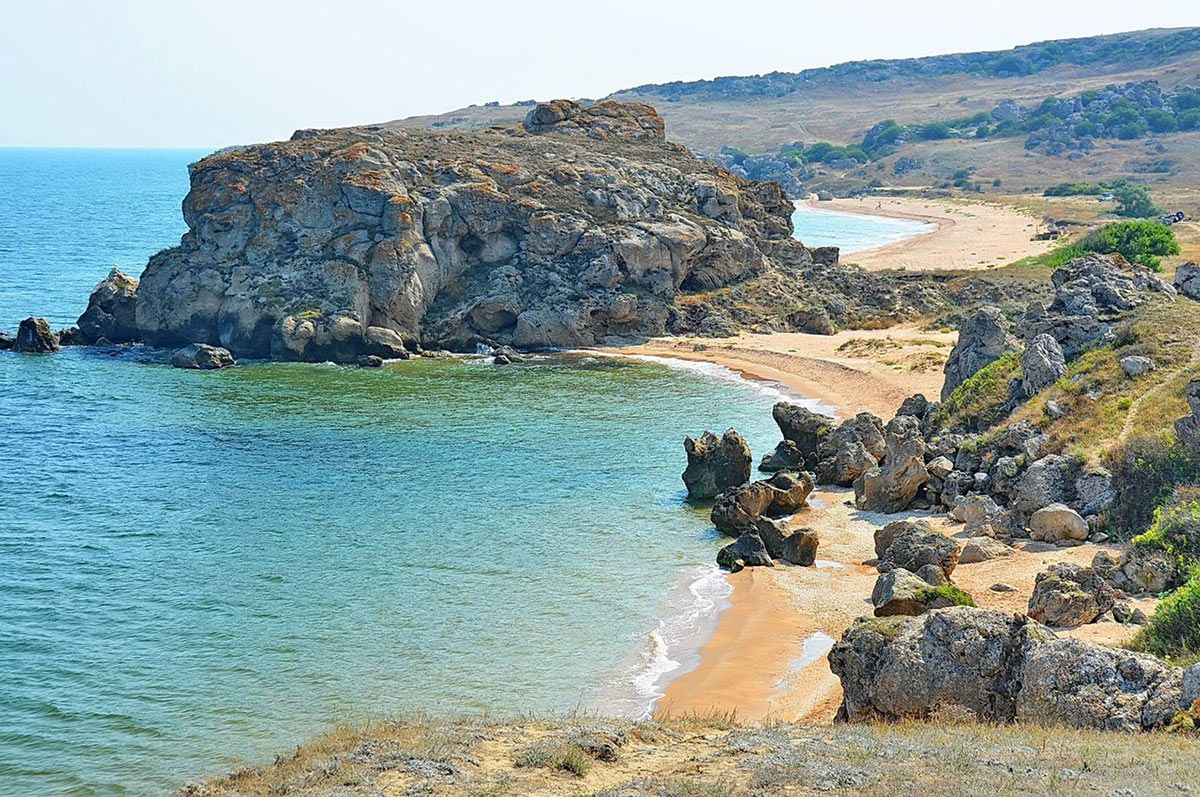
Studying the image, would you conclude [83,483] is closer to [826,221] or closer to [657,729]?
[657,729]

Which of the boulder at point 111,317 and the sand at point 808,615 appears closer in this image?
the sand at point 808,615

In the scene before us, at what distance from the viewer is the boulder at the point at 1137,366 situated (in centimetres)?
3359

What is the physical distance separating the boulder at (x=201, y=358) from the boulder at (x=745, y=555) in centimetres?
3719

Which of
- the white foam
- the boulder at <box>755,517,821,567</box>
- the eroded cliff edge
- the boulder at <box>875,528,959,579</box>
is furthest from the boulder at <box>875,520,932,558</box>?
the eroded cliff edge

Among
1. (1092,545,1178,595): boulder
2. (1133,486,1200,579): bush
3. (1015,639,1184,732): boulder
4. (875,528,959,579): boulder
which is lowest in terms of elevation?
(875,528,959,579): boulder

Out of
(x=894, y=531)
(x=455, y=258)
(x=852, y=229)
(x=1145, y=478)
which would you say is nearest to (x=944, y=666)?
(x=894, y=531)

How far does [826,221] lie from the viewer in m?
150

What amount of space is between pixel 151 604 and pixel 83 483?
1261 centimetres

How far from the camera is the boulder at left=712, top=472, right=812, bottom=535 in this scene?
33.7m

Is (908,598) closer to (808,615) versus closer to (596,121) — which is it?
(808,615)

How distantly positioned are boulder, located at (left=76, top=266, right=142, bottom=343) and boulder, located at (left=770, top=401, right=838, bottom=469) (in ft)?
135

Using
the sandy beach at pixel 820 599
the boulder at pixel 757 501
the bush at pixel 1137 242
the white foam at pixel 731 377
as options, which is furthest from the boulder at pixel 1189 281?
the bush at pixel 1137 242

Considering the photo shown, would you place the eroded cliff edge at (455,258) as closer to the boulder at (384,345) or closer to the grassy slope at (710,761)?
the boulder at (384,345)

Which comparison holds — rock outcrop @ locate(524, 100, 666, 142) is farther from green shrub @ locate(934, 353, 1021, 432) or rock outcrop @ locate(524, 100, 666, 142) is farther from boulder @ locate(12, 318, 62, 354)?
green shrub @ locate(934, 353, 1021, 432)
